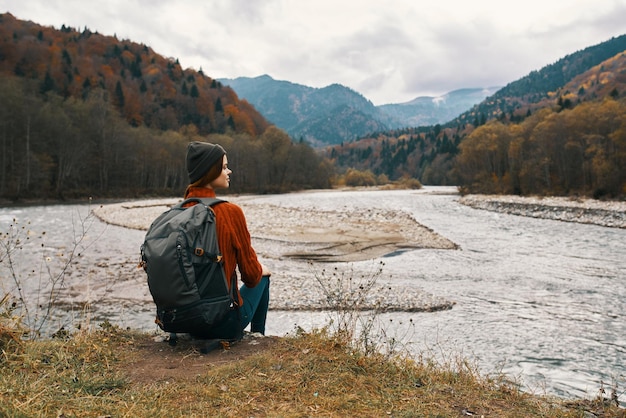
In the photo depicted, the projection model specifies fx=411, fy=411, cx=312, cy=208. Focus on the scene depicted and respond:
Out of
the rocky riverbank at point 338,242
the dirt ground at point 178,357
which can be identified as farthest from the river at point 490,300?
the dirt ground at point 178,357

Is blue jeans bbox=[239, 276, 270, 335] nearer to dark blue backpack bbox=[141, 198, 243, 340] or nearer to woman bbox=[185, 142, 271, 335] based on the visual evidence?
woman bbox=[185, 142, 271, 335]

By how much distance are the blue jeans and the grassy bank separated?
27 centimetres

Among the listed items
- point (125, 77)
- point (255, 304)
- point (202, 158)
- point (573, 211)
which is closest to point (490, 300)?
point (255, 304)

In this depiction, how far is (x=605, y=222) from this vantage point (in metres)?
30.5

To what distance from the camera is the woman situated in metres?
3.72

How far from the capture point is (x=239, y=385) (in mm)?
3291

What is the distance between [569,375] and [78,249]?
54.3 ft

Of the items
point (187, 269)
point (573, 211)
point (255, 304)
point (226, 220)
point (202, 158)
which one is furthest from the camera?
point (573, 211)

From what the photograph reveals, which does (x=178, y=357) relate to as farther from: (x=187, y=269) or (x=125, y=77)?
(x=125, y=77)

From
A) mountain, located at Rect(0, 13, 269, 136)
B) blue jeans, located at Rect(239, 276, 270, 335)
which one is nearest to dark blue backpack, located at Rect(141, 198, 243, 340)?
blue jeans, located at Rect(239, 276, 270, 335)

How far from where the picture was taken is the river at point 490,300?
6.56 metres

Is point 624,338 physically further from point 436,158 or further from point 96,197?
point 436,158

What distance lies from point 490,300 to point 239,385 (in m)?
8.88

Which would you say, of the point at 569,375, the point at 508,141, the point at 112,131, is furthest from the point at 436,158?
the point at 569,375
